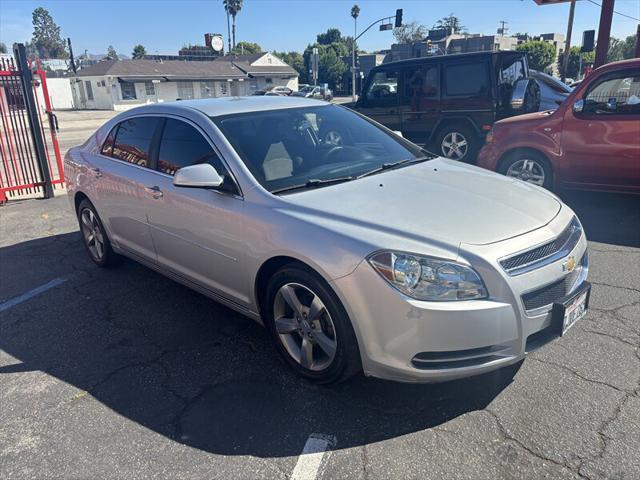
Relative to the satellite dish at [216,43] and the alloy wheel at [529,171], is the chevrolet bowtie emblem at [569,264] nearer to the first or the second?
the alloy wheel at [529,171]

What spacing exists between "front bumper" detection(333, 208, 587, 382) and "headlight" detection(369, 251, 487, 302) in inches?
1.3

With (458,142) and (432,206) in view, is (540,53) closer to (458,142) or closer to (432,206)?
(458,142)

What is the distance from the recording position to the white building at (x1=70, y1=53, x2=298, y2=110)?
45656mm

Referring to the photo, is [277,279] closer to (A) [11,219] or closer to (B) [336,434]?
(B) [336,434]

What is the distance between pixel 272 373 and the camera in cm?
319

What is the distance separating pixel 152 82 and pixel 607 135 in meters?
47.4

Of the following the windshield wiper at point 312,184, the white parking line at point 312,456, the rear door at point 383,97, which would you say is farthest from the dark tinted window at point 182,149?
the rear door at point 383,97

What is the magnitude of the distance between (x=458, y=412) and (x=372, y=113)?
842cm

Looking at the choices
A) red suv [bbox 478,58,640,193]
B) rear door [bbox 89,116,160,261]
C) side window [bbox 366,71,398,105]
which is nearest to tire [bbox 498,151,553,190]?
red suv [bbox 478,58,640,193]

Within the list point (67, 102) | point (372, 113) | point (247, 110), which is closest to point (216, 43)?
point (67, 102)

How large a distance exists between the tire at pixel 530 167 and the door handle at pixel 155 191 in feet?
15.7

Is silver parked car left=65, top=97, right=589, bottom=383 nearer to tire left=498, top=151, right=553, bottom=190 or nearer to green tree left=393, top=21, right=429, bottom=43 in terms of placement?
tire left=498, top=151, right=553, bottom=190

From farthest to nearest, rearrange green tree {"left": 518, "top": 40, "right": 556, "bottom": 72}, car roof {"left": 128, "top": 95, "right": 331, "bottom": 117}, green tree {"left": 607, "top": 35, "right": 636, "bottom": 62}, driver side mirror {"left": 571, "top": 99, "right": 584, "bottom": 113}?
green tree {"left": 607, "top": 35, "right": 636, "bottom": 62}, green tree {"left": 518, "top": 40, "right": 556, "bottom": 72}, driver side mirror {"left": 571, "top": 99, "right": 584, "bottom": 113}, car roof {"left": 128, "top": 95, "right": 331, "bottom": 117}

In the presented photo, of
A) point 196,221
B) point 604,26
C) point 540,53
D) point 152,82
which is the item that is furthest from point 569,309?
point 540,53
